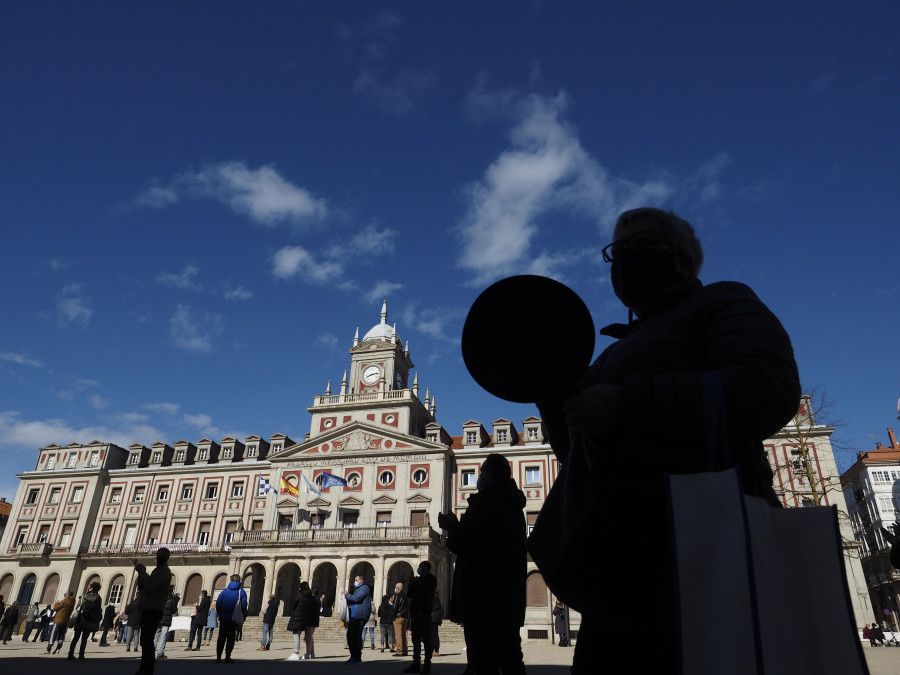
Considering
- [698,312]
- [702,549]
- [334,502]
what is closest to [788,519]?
[702,549]

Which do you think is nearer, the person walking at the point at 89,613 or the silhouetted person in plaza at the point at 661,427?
the silhouetted person in plaza at the point at 661,427

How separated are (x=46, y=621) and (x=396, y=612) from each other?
19.1m

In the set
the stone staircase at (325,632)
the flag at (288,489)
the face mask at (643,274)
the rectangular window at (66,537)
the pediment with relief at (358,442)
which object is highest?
the pediment with relief at (358,442)

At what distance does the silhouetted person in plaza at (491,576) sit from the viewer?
4.98 meters

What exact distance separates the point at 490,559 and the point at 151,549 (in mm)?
46179

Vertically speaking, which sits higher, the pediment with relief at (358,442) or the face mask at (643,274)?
the pediment with relief at (358,442)

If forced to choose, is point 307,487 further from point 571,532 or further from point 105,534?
point 571,532

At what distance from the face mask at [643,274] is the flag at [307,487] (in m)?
39.1

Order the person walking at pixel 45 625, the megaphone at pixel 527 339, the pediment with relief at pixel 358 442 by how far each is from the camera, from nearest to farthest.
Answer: the megaphone at pixel 527 339
the person walking at pixel 45 625
the pediment with relief at pixel 358 442

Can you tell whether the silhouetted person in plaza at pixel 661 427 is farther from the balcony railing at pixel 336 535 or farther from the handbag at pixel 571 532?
the balcony railing at pixel 336 535

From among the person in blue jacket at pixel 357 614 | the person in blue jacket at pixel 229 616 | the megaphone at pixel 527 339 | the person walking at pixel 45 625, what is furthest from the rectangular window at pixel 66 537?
the megaphone at pixel 527 339

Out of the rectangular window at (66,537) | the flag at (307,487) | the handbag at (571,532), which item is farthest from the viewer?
the rectangular window at (66,537)

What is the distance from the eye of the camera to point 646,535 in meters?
1.53

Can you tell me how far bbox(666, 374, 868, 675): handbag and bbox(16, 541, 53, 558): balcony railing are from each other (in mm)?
55101
